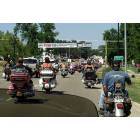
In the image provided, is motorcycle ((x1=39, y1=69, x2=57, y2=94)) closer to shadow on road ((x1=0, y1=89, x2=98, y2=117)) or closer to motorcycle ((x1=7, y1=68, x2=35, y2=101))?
shadow on road ((x1=0, y1=89, x2=98, y2=117))

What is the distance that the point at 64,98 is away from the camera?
22.4m

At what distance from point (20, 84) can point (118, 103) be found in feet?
24.7

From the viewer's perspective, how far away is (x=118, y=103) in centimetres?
1276

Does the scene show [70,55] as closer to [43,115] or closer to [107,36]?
[107,36]

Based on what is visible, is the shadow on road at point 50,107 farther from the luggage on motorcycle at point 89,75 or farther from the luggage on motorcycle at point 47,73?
the luggage on motorcycle at point 89,75

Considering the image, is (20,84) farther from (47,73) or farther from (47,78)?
(47,78)

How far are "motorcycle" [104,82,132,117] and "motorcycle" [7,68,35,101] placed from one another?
692cm

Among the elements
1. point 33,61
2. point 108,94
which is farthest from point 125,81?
point 33,61

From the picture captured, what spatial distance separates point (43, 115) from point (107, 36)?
88146mm


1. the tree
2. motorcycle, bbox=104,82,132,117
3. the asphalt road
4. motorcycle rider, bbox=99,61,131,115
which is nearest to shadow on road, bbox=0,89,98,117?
the asphalt road

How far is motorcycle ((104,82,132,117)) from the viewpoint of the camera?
1277 centimetres

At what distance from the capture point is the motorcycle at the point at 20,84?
19609 mm

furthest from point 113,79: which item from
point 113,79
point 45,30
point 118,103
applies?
point 45,30
